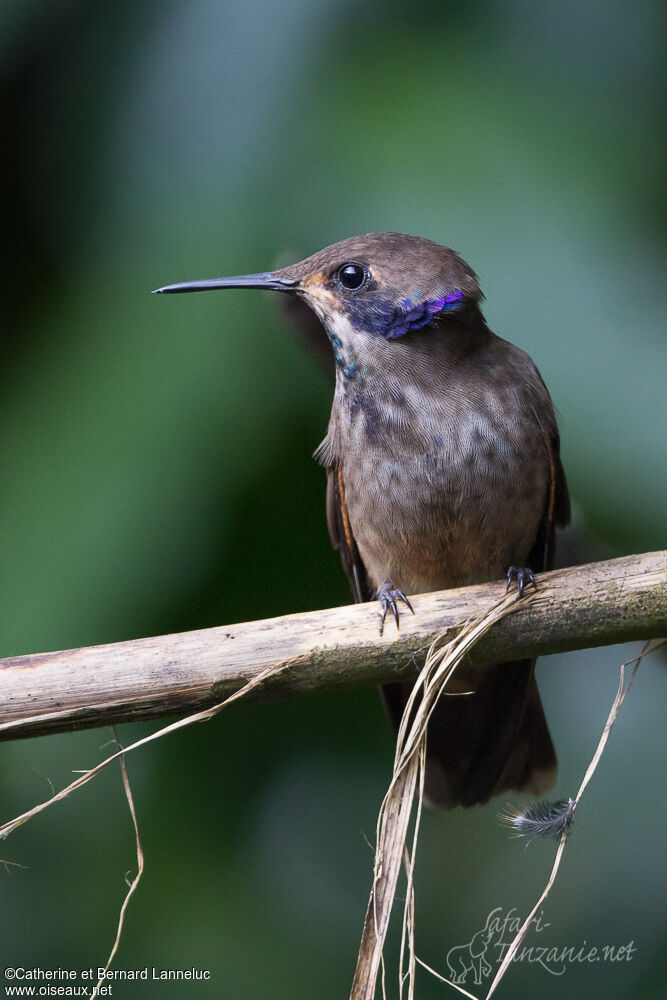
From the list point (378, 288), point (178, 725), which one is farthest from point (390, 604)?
point (378, 288)

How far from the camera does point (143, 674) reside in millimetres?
1862

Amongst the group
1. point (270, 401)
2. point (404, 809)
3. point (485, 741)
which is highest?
point (270, 401)

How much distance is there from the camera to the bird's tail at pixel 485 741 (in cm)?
290

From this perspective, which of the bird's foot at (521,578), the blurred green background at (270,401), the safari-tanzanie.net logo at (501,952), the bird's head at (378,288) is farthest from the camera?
the safari-tanzanie.net logo at (501,952)

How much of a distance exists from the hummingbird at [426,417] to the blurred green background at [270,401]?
281mm

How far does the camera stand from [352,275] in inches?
100

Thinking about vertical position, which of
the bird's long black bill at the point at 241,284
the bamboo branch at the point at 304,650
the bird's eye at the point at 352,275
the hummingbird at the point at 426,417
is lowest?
the bamboo branch at the point at 304,650

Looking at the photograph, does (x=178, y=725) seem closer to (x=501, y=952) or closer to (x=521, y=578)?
(x=521, y=578)

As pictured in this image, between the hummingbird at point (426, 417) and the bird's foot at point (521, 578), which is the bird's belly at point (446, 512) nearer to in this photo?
the hummingbird at point (426, 417)

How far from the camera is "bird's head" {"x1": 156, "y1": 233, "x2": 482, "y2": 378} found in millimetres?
2500

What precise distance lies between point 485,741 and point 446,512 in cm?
80

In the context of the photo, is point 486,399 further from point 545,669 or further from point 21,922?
point 21,922

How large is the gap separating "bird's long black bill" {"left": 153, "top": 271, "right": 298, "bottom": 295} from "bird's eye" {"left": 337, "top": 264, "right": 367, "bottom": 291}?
140 millimetres

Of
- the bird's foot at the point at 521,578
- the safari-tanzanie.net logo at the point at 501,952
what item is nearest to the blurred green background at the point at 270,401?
the safari-tanzanie.net logo at the point at 501,952
